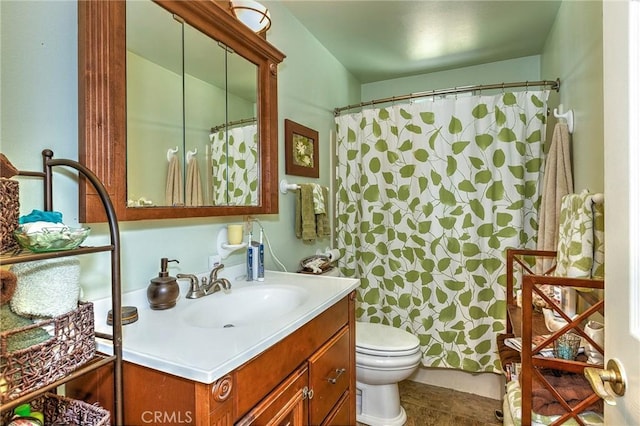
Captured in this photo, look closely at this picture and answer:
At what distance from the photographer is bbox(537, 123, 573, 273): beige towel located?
1.61m

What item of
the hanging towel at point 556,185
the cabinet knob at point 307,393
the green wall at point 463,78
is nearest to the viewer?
the cabinet knob at point 307,393

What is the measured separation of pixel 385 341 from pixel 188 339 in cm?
132

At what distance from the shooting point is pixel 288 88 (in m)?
1.88

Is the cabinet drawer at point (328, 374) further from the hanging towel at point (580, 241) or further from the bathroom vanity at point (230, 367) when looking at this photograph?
the hanging towel at point (580, 241)

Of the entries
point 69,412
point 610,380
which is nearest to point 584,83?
point 610,380

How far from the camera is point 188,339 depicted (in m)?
0.80

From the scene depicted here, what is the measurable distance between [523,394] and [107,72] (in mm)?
1621

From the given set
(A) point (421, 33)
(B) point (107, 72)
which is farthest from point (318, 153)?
(B) point (107, 72)

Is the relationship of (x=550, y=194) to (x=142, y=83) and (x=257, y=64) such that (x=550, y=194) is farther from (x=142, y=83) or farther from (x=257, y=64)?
(x=142, y=83)

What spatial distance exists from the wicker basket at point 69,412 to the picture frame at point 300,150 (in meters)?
1.37

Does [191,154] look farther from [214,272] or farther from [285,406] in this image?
[285,406]

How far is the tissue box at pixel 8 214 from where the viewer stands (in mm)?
601

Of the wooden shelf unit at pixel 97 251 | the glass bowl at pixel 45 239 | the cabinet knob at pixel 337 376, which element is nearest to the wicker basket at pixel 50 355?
the wooden shelf unit at pixel 97 251

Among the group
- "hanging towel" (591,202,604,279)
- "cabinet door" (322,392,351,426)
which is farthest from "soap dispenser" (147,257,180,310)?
"hanging towel" (591,202,604,279)
